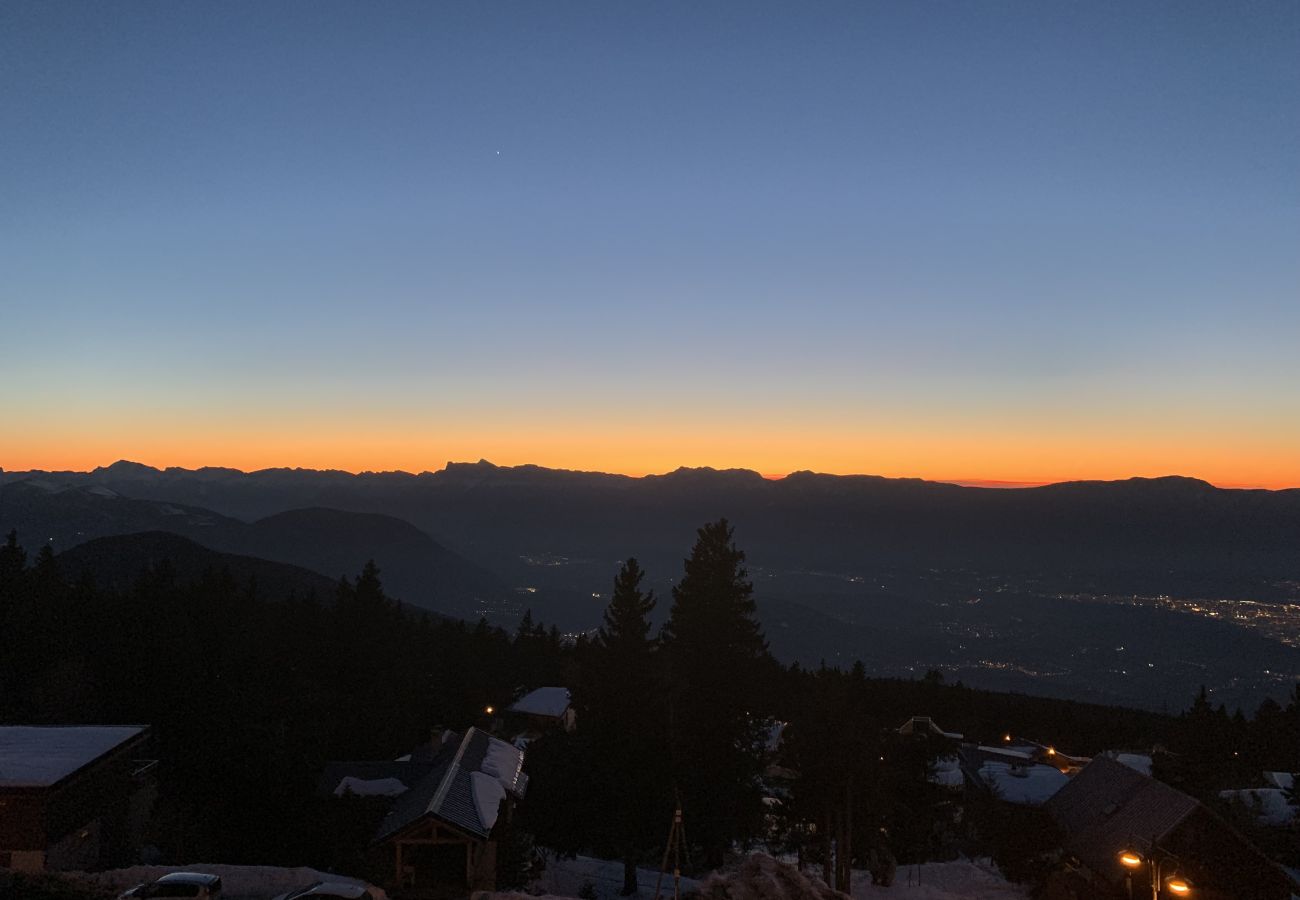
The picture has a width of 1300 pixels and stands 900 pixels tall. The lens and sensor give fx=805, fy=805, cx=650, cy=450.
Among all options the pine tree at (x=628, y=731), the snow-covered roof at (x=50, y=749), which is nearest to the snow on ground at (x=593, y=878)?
the pine tree at (x=628, y=731)

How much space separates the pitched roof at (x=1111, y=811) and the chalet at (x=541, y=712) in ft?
97.9

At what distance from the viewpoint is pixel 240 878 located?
20.7 metres

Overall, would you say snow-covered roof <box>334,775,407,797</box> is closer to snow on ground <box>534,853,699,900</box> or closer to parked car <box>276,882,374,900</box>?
snow on ground <box>534,853,699,900</box>

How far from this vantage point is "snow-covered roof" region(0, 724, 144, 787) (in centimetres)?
2361

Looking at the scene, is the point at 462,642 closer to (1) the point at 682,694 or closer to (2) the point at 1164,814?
(1) the point at 682,694

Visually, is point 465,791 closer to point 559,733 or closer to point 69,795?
point 69,795

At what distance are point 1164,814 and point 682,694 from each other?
17193 mm

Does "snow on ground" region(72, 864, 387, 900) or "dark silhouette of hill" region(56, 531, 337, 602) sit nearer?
"snow on ground" region(72, 864, 387, 900)

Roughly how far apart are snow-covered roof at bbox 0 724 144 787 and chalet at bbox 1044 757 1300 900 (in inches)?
1259

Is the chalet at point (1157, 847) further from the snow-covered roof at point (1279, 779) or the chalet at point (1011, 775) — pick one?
the snow-covered roof at point (1279, 779)

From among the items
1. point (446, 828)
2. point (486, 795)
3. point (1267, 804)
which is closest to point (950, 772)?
point (1267, 804)

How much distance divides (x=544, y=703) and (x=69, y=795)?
3473 cm

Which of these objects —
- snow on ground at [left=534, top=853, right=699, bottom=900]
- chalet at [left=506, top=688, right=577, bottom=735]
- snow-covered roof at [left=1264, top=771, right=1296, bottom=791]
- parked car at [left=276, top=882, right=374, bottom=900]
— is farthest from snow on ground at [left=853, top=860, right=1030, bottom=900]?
snow-covered roof at [left=1264, top=771, right=1296, bottom=791]

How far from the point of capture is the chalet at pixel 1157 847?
2523 cm
